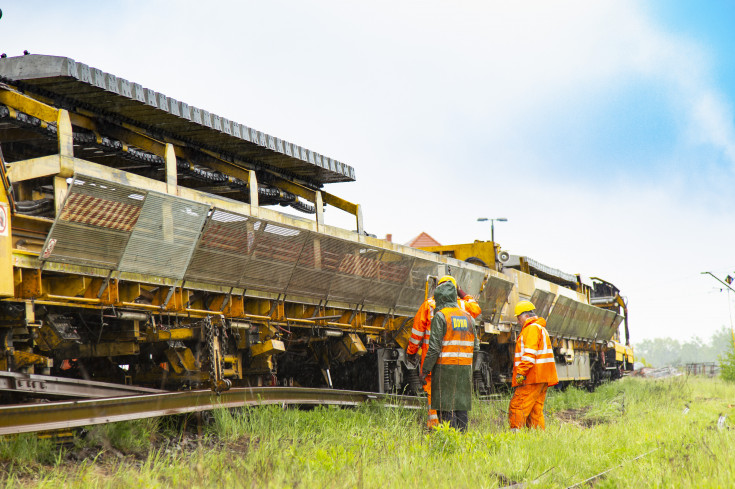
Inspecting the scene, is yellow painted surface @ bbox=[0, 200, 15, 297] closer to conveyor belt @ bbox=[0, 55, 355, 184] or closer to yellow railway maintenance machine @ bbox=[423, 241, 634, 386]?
conveyor belt @ bbox=[0, 55, 355, 184]

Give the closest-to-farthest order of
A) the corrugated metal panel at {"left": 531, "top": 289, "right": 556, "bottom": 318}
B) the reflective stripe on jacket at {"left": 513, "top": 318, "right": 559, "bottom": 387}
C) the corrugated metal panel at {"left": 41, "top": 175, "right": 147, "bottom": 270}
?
the corrugated metal panel at {"left": 41, "top": 175, "right": 147, "bottom": 270} → the reflective stripe on jacket at {"left": 513, "top": 318, "right": 559, "bottom": 387} → the corrugated metal panel at {"left": 531, "top": 289, "right": 556, "bottom": 318}

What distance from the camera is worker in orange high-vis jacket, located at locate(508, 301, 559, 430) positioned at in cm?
997

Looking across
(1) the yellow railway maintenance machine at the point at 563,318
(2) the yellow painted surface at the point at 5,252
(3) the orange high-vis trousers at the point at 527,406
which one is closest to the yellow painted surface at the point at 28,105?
(2) the yellow painted surface at the point at 5,252

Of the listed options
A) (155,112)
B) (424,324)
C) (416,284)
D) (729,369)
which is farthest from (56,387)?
(729,369)

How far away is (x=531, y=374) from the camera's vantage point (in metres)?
10.1

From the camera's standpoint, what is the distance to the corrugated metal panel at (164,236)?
26.5 ft

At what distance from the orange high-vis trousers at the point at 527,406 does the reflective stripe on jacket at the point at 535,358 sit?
0.13 m

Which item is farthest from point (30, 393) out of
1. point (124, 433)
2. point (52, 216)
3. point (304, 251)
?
point (304, 251)

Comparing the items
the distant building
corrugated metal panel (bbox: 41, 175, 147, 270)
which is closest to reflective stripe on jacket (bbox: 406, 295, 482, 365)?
corrugated metal panel (bbox: 41, 175, 147, 270)

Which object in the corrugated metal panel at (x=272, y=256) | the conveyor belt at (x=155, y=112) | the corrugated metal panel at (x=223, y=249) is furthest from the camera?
the corrugated metal panel at (x=272, y=256)

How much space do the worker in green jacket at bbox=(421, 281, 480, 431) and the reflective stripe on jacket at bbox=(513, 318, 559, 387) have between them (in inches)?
39.9

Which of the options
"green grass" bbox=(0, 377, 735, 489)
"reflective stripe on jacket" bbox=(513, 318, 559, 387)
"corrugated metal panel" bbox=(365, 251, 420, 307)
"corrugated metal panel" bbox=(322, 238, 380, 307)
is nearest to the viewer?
"green grass" bbox=(0, 377, 735, 489)

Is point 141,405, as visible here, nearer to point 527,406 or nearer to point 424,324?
point 424,324

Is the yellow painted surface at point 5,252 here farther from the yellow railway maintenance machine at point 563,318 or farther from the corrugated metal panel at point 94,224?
the yellow railway maintenance machine at point 563,318
